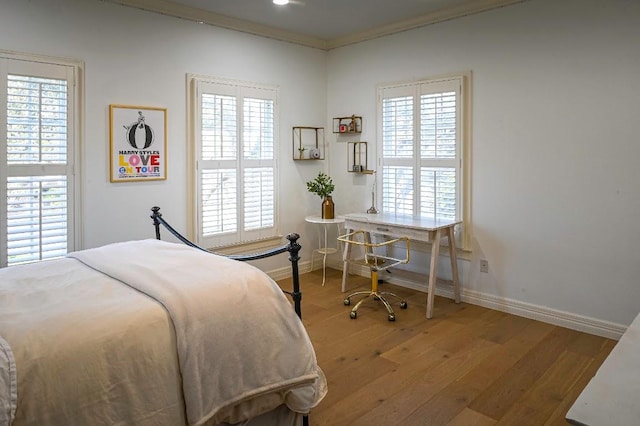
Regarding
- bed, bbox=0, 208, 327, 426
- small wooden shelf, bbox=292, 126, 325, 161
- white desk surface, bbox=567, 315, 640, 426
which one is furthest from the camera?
small wooden shelf, bbox=292, 126, 325, 161

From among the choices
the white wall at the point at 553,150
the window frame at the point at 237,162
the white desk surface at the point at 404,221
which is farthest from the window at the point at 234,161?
the white wall at the point at 553,150

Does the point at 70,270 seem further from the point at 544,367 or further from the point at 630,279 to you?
the point at 630,279

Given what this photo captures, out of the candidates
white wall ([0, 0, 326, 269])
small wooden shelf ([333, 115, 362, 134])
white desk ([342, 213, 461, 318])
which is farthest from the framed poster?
small wooden shelf ([333, 115, 362, 134])

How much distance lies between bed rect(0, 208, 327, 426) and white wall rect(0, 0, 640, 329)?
1793 millimetres

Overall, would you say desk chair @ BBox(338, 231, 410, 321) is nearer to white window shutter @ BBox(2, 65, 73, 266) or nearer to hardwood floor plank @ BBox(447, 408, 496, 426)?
hardwood floor plank @ BBox(447, 408, 496, 426)

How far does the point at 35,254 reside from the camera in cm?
349

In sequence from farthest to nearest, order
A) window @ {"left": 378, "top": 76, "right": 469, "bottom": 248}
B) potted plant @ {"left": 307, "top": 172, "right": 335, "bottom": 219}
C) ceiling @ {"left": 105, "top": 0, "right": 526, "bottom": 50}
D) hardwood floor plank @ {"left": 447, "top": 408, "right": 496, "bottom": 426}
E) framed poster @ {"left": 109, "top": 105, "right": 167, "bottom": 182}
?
potted plant @ {"left": 307, "top": 172, "right": 335, "bottom": 219}, window @ {"left": 378, "top": 76, "right": 469, "bottom": 248}, ceiling @ {"left": 105, "top": 0, "right": 526, "bottom": 50}, framed poster @ {"left": 109, "top": 105, "right": 167, "bottom": 182}, hardwood floor plank @ {"left": 447, "top": 408, "right": 496, "bottom": 426}

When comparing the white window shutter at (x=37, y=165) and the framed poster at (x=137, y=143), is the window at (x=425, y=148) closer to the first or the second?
the framed poster at (x=137, y=143)

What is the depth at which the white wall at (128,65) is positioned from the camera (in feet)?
11.5

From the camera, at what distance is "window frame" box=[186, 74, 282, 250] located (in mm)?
4348

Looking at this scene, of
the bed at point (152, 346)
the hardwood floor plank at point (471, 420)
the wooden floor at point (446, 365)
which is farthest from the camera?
the wooden floor at point (446, 365)

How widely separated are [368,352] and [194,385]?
5.55ft

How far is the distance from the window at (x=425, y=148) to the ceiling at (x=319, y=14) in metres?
0.61

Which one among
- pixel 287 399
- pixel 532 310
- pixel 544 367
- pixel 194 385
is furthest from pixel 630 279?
pixel 194 385
